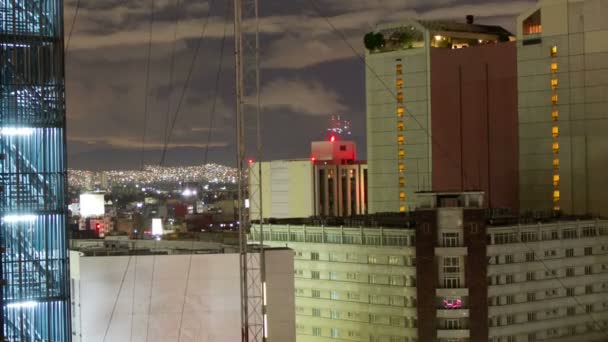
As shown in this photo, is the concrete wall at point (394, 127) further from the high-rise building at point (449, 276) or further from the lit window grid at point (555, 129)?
the high-rise building at point (449, 276)

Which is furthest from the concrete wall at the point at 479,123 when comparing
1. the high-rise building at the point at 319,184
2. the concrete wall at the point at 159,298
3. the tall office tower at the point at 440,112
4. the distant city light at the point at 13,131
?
the distant city light at the point at 13,131

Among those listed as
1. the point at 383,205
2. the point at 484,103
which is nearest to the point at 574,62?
the point at 484,103

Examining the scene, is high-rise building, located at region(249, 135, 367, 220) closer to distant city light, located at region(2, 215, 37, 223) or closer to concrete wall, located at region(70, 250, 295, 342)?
concrete wall, located at region(70, 250, 295, 342)

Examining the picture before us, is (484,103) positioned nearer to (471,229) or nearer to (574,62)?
(574,62)

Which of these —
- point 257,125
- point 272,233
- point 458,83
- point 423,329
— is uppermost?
point 458,83

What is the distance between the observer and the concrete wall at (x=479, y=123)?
9312 centimetres

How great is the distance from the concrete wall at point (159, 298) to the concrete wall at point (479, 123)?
154 feet

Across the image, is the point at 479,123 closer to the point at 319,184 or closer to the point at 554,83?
the point at 554,83

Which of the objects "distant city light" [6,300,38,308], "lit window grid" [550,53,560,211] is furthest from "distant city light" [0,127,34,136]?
"lit window grid" [550,53,560,211]

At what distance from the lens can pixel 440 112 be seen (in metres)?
97.1

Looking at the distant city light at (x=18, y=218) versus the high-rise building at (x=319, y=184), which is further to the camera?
the high-rise building at (x=319, y=184)

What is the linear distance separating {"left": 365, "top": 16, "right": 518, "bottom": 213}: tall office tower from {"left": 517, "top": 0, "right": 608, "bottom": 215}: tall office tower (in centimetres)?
156

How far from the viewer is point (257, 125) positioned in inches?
1726

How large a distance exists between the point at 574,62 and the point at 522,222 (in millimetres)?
27945
